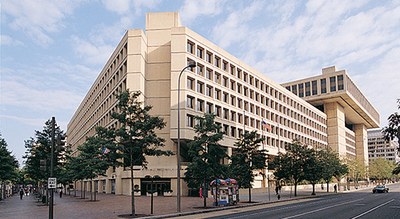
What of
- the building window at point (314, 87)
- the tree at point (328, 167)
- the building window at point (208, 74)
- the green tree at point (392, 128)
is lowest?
the tree at point (328, 167)

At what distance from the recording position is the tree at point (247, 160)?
39875 mm

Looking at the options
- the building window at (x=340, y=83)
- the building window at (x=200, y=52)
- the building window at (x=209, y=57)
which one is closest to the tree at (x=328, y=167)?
the building window at (x=209, y=57)

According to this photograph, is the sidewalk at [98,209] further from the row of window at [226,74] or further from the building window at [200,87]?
the row of window at [226,74]

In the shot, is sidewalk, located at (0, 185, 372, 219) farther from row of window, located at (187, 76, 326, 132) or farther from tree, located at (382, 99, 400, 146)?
row of window, located at (187, 76, 326, 132)

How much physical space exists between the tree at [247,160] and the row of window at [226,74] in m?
19.2

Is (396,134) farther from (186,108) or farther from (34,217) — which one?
(186,108)

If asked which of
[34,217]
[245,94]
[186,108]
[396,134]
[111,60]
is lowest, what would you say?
[34,217]

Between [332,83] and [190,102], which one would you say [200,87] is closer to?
[190,102]

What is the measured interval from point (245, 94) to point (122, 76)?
24.2 meters

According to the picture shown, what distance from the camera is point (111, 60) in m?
70.4

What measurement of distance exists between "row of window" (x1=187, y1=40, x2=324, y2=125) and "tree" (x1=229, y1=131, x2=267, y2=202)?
19.2 metres

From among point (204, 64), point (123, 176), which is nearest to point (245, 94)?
point (204, 64)

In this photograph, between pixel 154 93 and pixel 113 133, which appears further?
pixel 154 93

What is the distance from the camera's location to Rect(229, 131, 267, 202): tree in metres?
39.9
